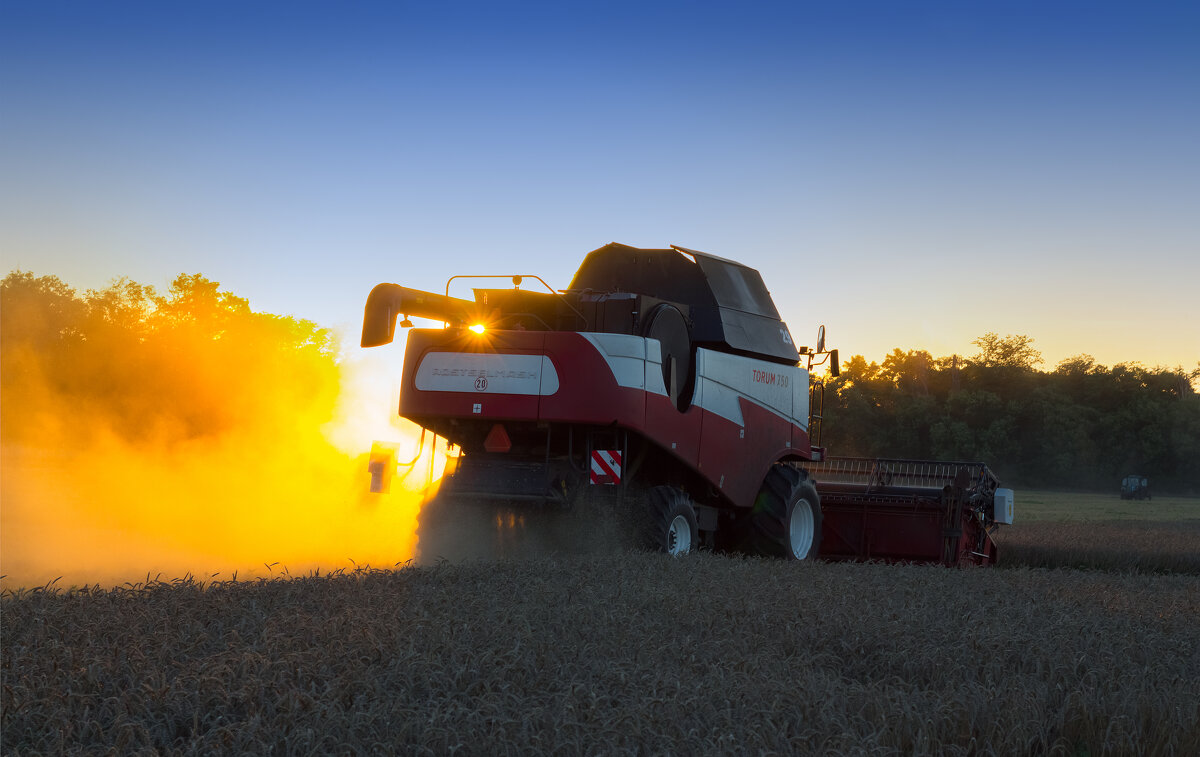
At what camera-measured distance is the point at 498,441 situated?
10570mm

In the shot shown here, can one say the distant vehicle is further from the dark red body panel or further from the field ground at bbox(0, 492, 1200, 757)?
the field ground at bbox(0, 492, 1200, 757)

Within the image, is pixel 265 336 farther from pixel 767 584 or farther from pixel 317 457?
pixel 767 584

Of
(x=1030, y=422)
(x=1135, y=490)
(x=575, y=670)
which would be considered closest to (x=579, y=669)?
(x=575, y=670)

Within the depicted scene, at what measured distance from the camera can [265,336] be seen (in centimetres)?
4522

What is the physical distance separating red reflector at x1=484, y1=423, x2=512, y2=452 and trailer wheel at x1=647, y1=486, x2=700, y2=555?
147cm

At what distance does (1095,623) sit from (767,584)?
7.08 feet

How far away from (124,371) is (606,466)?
31750 millimetres

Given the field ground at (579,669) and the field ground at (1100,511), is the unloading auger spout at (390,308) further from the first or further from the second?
the field ground at (1100,511)

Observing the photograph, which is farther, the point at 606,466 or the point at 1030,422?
the point at 1030,422

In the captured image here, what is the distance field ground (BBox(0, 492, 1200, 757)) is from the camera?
380 centimetres

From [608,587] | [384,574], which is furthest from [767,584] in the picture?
[384,574]

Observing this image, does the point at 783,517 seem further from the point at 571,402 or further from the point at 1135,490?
the point at 1135,490

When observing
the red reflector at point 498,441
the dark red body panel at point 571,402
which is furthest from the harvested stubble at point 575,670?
the red reflector at point 498,441

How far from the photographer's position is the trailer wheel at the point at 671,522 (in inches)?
416
